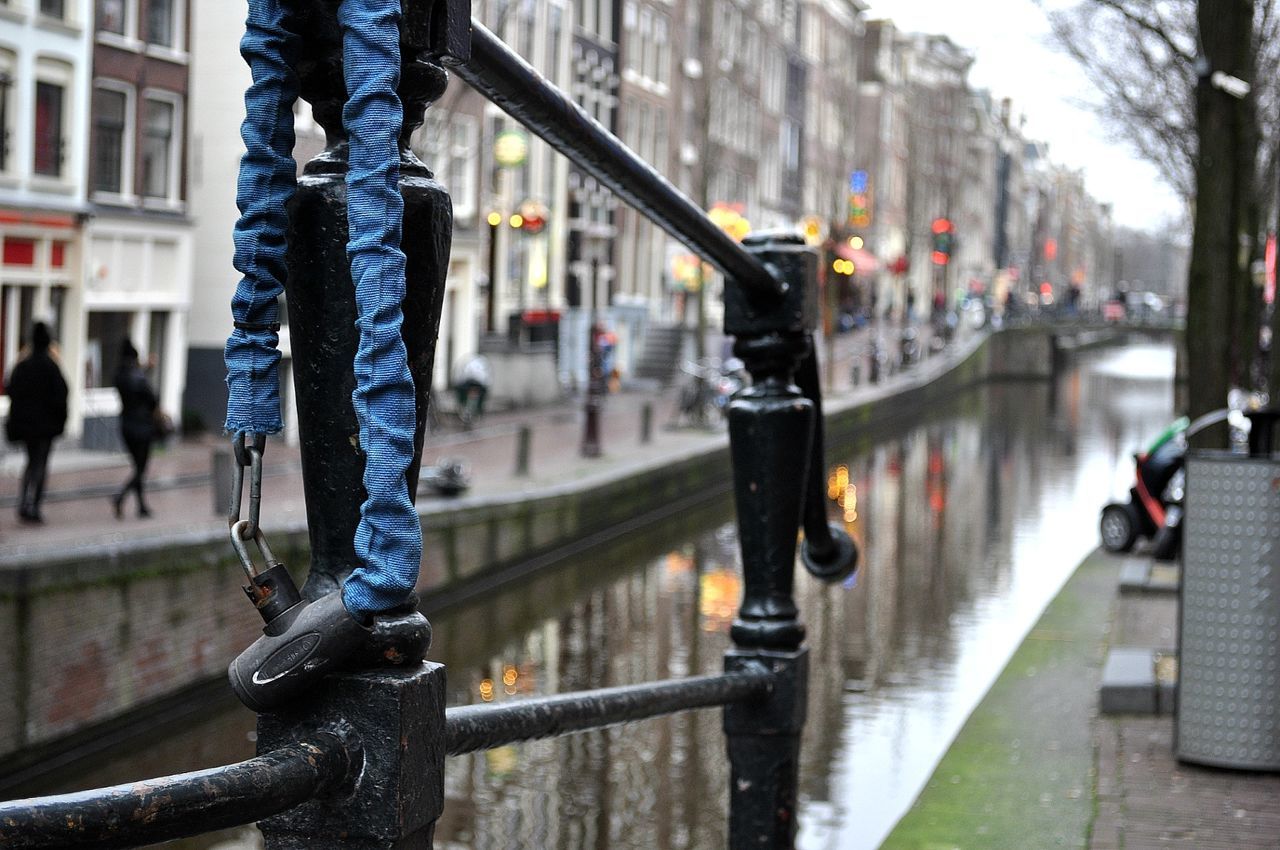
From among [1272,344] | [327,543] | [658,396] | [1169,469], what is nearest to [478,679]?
[1272,344]

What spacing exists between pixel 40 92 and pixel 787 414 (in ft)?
65.4

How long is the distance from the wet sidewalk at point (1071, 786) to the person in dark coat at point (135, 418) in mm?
8178

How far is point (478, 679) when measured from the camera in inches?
475

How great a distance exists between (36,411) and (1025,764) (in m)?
10.0

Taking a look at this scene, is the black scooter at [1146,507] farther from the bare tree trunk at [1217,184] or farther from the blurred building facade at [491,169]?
the blurred building facade at [491,169]

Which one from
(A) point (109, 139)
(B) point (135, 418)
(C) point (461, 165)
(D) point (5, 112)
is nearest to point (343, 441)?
(B) point (135, 418)

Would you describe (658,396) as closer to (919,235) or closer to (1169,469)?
(1169,469)

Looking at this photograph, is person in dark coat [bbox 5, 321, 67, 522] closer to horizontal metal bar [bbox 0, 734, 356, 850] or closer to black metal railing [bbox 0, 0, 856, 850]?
black metal railing [bbox 0, 0, 856, 850]

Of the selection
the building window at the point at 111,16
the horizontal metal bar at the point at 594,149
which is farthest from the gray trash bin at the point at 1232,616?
the building window at the point at 111,16

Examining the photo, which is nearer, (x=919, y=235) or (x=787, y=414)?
(x=787, y=414)

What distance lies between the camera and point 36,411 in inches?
557

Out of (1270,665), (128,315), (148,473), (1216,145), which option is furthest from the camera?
(128,315)

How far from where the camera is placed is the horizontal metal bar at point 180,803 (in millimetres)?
1078

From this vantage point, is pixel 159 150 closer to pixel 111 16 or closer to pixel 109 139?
pixel 109 139
